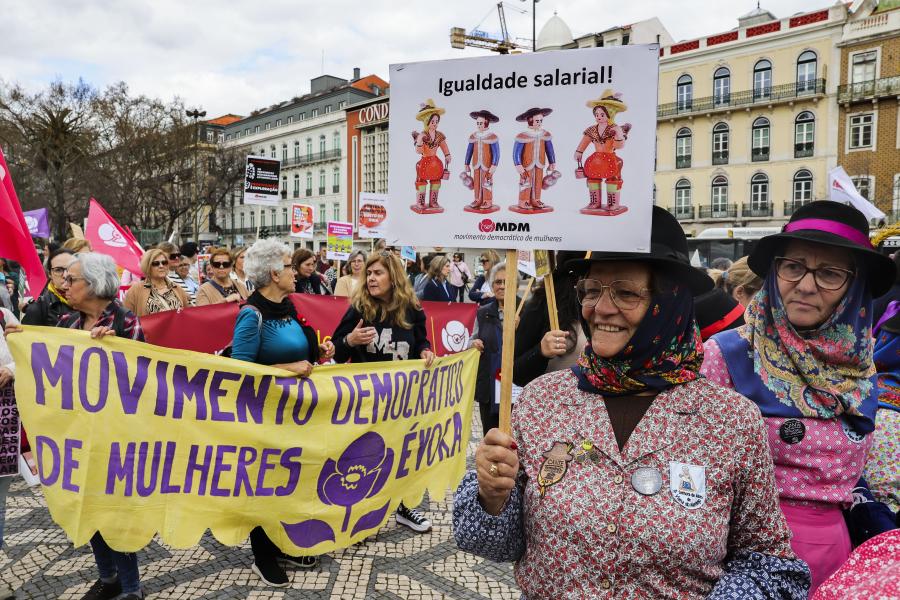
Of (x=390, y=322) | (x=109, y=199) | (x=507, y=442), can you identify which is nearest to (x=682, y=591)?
(x=507, y=442)

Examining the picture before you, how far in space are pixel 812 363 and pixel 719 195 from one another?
1614 inches

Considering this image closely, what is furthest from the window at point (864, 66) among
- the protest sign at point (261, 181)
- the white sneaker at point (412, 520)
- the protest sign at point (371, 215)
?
the white sneaker at point (412, 520)

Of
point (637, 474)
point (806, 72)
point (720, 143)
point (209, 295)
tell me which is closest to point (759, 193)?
point (720, 143)

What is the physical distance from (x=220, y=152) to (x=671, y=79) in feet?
106

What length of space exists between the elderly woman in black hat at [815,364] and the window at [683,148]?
4190cm

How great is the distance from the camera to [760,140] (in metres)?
38.2

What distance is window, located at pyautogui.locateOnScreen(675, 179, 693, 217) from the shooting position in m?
40.7

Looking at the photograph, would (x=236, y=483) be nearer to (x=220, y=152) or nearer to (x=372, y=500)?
(x=372, y=500)

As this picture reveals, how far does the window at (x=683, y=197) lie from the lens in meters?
40.7

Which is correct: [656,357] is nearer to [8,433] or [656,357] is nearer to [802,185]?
[8,433]

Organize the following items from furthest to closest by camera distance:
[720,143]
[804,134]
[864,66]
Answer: [720,143] < [804,134] < [864,66]

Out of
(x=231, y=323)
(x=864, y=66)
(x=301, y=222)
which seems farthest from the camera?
(x=864, y=66)

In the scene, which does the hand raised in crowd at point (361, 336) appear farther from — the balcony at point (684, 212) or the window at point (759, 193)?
the balcony at point (684, 212)

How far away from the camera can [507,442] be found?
1.62m
